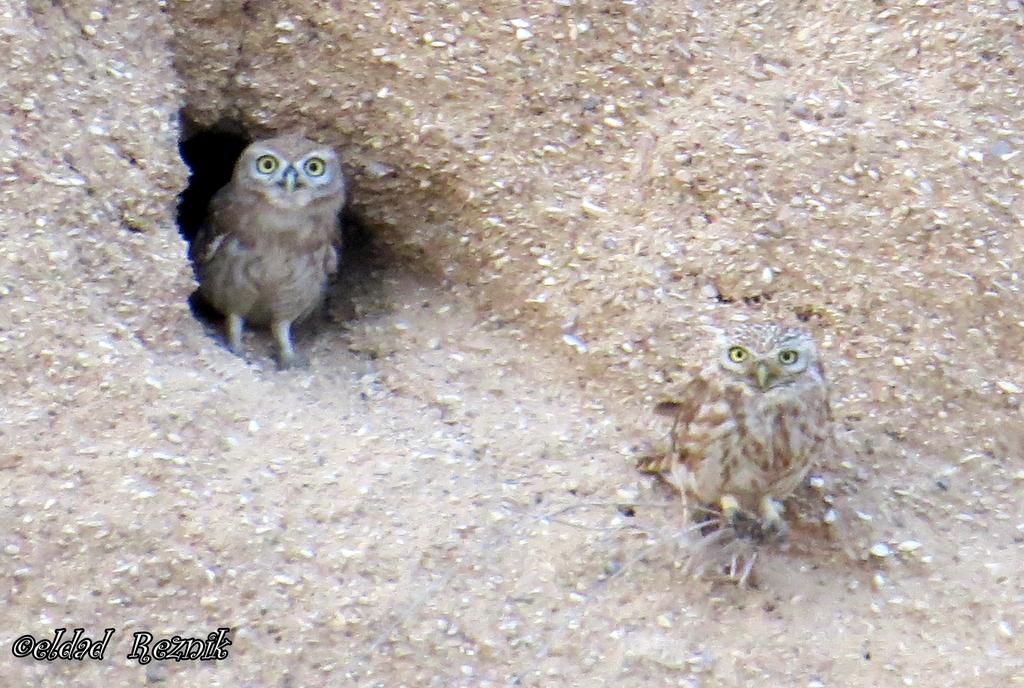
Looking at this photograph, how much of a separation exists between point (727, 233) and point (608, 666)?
1.40 metres

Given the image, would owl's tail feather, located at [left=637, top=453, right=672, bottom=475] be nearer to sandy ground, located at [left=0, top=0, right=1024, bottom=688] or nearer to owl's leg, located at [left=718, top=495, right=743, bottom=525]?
sandy ground, located at [left=0, top=0, right=1024, bottom=688]

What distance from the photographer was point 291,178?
4.90 m

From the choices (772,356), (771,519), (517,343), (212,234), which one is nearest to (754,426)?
(772,356)

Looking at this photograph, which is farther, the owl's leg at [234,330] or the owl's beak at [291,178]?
the owl's leg at [234,330]

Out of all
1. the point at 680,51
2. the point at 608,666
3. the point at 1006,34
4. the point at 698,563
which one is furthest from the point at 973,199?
the point at 608,666

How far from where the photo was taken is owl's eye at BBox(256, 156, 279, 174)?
497 cm

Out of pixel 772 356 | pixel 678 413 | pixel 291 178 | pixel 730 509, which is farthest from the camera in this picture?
pixel 291 178

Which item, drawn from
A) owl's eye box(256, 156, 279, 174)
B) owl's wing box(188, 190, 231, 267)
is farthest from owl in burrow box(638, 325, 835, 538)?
owl's wing box(188, 190, 231, 267)

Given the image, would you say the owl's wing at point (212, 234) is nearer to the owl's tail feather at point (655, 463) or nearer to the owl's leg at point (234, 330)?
the owl's leg at point (234, 330)

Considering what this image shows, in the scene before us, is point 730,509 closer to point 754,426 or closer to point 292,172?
point 754,426

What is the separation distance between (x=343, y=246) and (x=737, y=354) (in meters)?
1.89

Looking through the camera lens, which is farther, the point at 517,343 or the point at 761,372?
the point at 517,343

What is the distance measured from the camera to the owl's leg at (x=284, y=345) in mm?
5047

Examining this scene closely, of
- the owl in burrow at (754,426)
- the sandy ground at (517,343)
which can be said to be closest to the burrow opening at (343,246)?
the sandy ground at (517,343)
